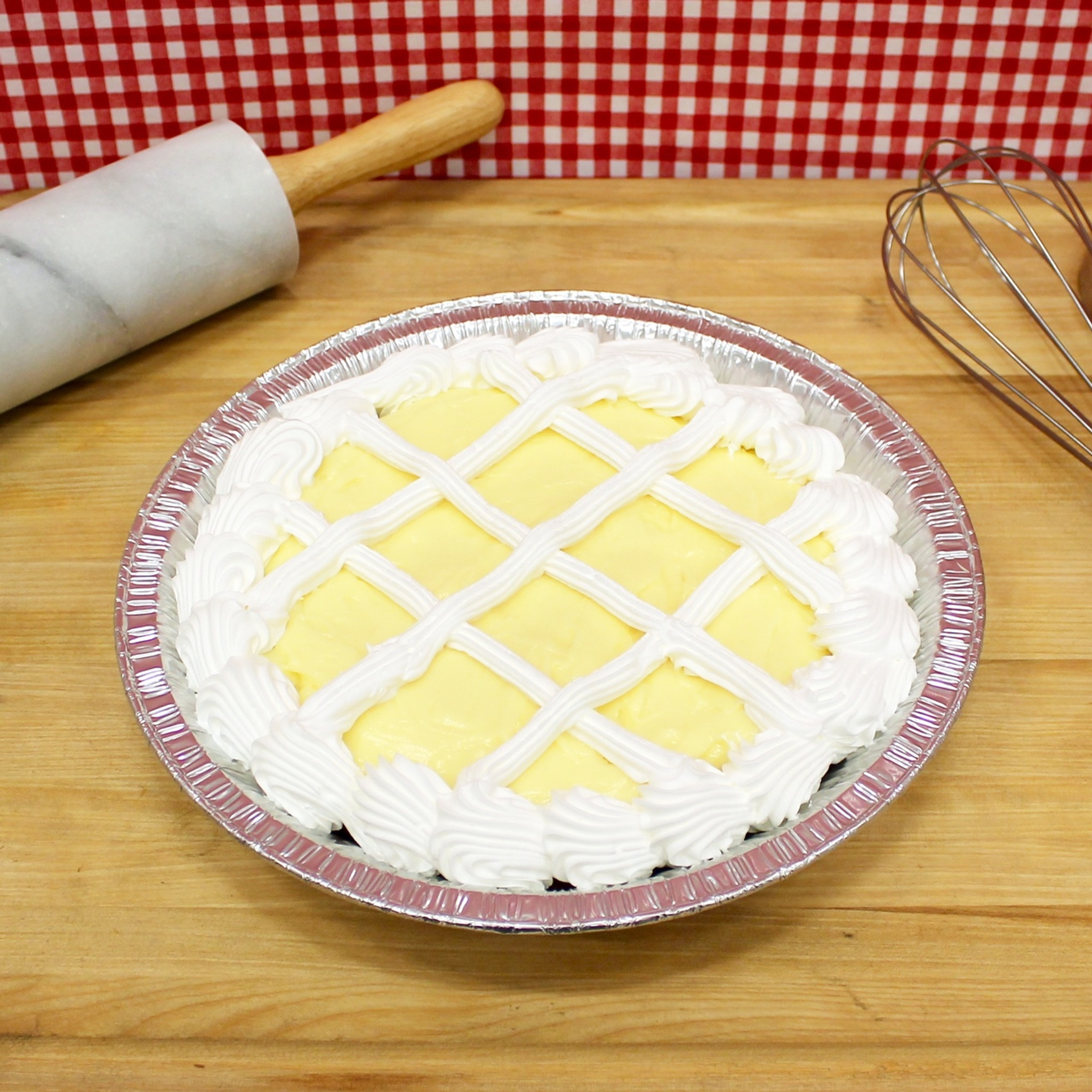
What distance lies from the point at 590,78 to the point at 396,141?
0.93 ft

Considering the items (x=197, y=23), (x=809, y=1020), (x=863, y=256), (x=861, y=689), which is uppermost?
(x=197, y=23)

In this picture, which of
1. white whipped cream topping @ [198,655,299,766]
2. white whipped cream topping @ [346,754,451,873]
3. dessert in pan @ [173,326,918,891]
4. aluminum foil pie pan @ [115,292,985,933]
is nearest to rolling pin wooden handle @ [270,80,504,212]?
aluminum foil pie pan @ [115,292,985,933]

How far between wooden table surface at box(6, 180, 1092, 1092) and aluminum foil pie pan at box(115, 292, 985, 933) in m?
0.09

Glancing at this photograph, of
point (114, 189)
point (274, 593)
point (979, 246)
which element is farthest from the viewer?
point (979, 246)

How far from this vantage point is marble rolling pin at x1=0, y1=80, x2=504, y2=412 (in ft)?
3.97

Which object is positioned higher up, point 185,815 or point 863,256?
point 863,256

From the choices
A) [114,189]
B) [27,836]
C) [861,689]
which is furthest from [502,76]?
[27,836]

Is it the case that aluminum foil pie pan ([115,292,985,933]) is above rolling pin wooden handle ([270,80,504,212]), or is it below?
below

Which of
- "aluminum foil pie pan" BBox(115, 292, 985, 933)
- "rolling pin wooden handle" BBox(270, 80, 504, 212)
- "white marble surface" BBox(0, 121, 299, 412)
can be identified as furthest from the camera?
"rolling pin wooden handle" BBox(270, 80, 504, 212)

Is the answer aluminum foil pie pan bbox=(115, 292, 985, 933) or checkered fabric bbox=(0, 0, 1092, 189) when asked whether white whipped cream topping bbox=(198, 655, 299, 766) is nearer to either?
aluminum foil pie pan bbox=(115, 292, 985, 933)

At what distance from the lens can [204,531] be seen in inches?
41.0

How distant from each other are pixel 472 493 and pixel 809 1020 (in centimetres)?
52

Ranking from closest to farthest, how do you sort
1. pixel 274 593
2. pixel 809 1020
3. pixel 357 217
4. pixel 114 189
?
pixel 809 1020 < pixel 274 593 < pixel 114 189 < pixel 357 217

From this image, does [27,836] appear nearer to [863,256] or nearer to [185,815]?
[185,815]
